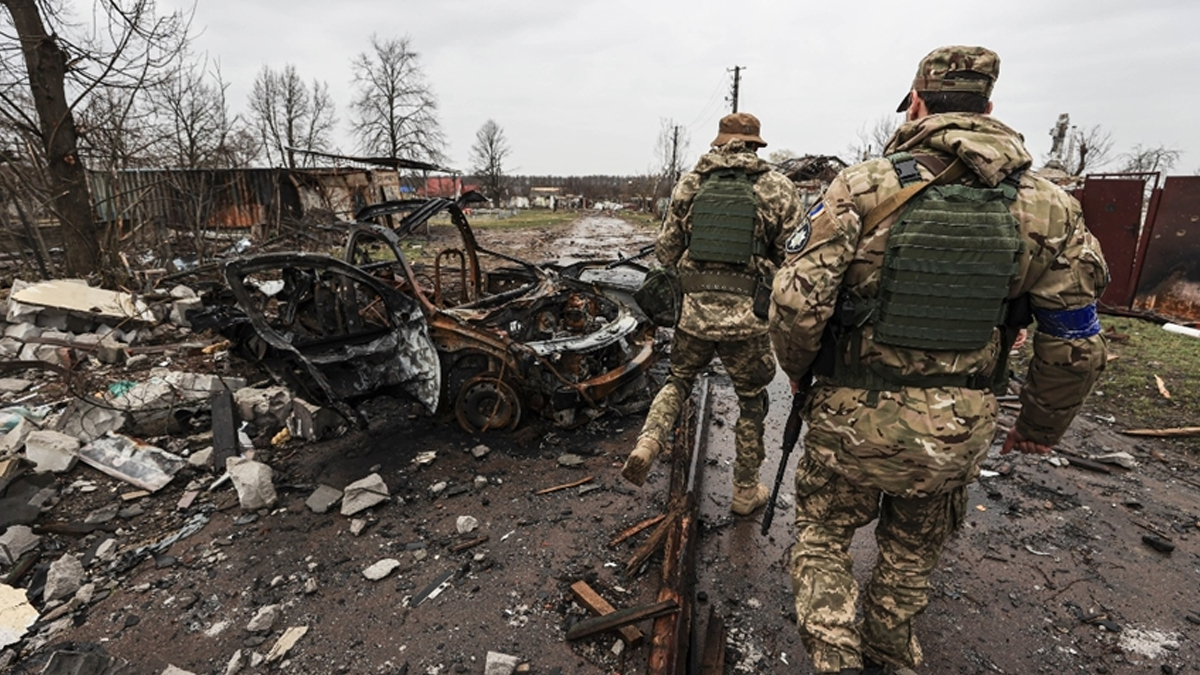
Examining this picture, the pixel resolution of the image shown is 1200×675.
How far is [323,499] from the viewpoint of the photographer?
3430 mm

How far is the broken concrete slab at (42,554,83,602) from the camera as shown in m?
2.70

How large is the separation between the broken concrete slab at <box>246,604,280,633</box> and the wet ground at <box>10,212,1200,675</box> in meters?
0.03

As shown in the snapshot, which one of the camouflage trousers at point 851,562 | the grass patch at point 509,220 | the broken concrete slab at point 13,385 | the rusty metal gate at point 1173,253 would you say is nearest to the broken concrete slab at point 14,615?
the camouflage trousers at point 851,562

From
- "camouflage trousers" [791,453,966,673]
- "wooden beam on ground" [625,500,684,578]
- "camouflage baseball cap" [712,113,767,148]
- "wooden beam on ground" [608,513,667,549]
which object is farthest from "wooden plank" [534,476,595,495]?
"camouflage baseball cap" [712,113,767,148]

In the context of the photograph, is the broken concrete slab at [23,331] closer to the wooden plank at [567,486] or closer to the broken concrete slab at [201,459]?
the broken concrete slab at [201,459]

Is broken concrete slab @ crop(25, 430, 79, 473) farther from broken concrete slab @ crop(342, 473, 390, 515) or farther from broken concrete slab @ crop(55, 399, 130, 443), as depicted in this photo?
broken concrete slab @ crop(342, 473, 390, 515)

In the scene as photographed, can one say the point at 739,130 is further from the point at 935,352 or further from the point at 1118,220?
the point at 1118,220

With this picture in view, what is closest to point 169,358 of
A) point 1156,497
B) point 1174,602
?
point 1174,602

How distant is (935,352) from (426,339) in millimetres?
3123

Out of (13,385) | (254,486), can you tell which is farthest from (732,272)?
(13,385)

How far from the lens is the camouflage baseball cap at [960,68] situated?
1.70 m

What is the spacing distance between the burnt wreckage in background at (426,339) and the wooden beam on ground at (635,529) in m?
1.16

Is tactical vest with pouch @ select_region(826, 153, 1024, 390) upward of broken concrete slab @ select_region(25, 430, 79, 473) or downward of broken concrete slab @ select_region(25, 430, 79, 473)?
Answer: upward

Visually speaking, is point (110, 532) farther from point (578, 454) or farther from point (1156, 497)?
point (1156, 497)
